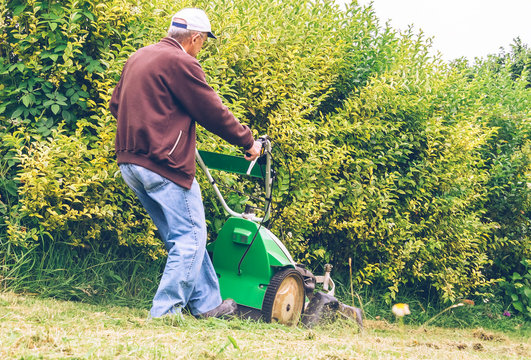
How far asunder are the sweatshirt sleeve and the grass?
1247 millimetres

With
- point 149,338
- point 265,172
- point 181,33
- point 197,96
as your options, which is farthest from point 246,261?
point 181,33

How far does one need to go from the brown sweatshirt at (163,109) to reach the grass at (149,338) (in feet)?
3.07

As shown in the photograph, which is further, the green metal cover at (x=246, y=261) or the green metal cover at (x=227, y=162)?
the green metal cover at (x=227, y=162)

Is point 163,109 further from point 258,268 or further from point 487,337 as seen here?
point 487,337

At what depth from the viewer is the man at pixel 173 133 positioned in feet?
11.6

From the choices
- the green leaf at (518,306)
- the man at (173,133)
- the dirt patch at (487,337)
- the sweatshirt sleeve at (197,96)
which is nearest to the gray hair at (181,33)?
the man at (173,133)

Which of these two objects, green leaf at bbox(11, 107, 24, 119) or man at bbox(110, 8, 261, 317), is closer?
man at bbox(110, 8, 261, 317)

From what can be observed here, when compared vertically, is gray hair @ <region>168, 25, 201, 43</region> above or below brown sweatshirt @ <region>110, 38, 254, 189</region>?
above

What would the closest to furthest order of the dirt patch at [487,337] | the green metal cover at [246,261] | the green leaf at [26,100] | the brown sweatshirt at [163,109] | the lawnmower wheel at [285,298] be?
the brown sweatshirt at [163,109]
the lawnmower wheel at [285,298]
the green metal cover at [246,261]
the green leaf at [26,100]
the dirt patch at [487,337]

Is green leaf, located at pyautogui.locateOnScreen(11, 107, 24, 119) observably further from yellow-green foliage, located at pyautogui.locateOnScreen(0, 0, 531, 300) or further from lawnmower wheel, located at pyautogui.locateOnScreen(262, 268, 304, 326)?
lawnmower wheel, located at pyautogui.locateOnScreen(262, 268, 304, 326)

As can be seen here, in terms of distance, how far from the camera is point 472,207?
23.8 feet

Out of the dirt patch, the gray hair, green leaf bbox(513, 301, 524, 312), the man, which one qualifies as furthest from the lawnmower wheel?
green leaf bbox(513, 301, 524, 312)

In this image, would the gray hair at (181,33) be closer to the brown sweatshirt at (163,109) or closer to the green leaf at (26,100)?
the brown sweatshirt at (163,109)

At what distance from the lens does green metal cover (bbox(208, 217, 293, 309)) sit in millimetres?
4113
